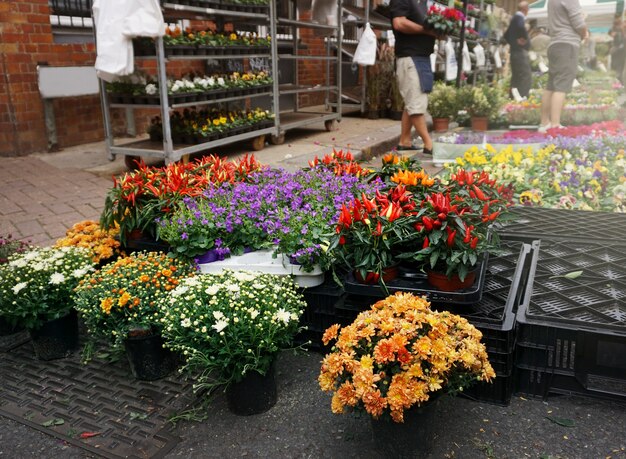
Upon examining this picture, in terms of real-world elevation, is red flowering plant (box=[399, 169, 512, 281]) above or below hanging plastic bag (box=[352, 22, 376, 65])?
below

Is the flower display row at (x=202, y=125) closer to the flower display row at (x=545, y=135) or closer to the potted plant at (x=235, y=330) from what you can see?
the flower display row at (x=545, y=135)

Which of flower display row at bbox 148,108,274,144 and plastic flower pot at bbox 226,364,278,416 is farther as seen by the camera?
flower display row at bbox 148,108,274,144

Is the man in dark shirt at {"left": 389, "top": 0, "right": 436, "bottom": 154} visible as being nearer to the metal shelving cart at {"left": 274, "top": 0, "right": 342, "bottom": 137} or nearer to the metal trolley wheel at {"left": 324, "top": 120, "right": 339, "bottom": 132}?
the metal shelving cart at {"left": 274, "top": 0, "right": 342, "bottom": 137}

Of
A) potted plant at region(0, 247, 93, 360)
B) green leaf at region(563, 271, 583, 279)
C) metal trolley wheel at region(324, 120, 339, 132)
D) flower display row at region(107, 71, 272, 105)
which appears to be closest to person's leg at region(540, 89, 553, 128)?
metal trolley wheel at region(324, 120, 339, 132)

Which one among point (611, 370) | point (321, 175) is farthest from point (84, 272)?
point (611, 370)

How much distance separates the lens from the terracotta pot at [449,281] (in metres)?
2.69

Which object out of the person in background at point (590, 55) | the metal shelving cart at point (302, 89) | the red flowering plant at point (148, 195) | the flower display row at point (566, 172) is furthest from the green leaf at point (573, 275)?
the person in background at point (590, 55)

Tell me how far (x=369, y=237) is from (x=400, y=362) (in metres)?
0.79

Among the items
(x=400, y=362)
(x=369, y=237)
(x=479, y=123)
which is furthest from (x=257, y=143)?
(x=400, y=362)

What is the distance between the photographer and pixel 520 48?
43.3 feet

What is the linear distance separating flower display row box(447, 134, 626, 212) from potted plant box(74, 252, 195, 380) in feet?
9.01

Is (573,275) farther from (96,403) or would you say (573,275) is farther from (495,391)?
(96,403)

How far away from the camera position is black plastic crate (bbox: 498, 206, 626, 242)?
12.3 feet

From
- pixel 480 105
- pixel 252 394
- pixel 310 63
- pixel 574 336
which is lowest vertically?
pixel 252 394
